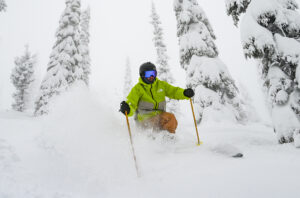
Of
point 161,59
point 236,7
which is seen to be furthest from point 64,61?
point 236,7

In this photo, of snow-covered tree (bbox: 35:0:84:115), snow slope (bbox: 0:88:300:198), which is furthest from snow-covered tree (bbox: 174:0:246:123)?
snow-covered tree (bbox: 35:0:84:115)

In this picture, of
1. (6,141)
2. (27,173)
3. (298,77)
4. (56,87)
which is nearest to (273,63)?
(298,77)

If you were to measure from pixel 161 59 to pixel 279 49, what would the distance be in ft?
59.5

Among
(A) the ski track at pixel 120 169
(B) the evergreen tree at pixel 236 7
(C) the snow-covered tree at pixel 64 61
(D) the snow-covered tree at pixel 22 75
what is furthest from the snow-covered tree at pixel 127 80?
(A) the ski track at pixel 120 169

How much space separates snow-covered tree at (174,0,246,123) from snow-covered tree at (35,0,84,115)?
10.5m

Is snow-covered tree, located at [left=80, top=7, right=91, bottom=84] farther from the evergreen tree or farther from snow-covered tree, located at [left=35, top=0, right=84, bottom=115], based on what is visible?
the evergreen tree

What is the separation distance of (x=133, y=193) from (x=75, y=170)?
1.08 metres

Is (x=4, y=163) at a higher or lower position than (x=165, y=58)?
lower

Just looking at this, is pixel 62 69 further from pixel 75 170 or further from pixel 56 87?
pixel 75 170

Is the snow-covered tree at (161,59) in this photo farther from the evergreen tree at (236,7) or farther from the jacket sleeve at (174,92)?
the jacket sleeve at (174,92)

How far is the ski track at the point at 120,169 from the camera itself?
88.0 inches

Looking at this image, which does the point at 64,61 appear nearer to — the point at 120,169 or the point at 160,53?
the point at 160,53

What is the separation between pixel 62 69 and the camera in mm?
16469

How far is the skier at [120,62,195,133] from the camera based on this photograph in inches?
192
